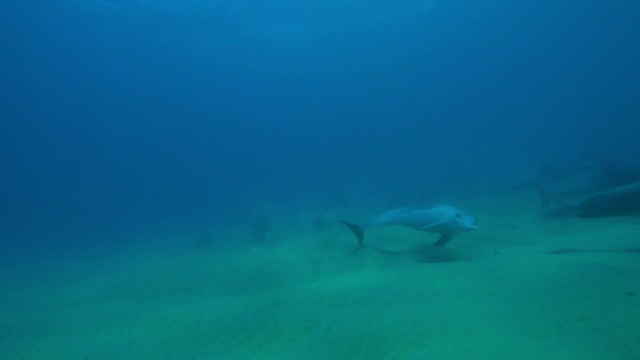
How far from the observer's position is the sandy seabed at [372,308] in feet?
10.4

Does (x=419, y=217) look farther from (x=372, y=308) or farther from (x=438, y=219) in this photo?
(x=372, y=308)

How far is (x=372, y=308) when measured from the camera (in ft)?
Answer: 14.2

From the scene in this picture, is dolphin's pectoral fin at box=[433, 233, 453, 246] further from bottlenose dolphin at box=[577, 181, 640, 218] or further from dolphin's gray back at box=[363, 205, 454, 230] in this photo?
bottlenose dolphin at box=[577, 181, 640, 218]

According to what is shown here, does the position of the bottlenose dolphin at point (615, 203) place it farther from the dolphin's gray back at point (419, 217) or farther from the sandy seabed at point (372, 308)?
the dolphin's gray back at point (419, 217)

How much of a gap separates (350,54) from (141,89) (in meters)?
57.4

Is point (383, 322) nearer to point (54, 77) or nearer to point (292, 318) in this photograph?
point (292, 318)

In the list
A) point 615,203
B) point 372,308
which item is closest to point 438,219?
point 372,308

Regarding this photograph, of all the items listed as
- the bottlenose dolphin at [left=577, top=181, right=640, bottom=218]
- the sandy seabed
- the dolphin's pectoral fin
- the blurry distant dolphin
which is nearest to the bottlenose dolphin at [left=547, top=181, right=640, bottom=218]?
the bottlenose dolphin at [left=577, top=181, right=640, bottom=218]

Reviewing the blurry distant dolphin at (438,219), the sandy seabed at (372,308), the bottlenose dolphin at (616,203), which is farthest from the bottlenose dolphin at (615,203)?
the blurry distant dolphin at (438,219)

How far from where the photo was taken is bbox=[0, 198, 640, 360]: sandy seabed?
10.4ft

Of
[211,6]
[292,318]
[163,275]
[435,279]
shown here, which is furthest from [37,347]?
[211,6]

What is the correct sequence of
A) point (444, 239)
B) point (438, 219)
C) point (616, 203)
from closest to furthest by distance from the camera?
point (438, 219) → point (444, 239) → point (616, 203)

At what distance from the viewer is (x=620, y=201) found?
7492 mm

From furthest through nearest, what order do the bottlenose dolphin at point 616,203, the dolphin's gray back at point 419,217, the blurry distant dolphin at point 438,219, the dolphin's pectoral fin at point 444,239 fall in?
1. the bottlenose dolphin at point 616,203
2. the dolphin's pectoral fin at point 444,239
3. the dolphin's gray back at point 419,217
4. the blurry distant dolphin at point 438,219
